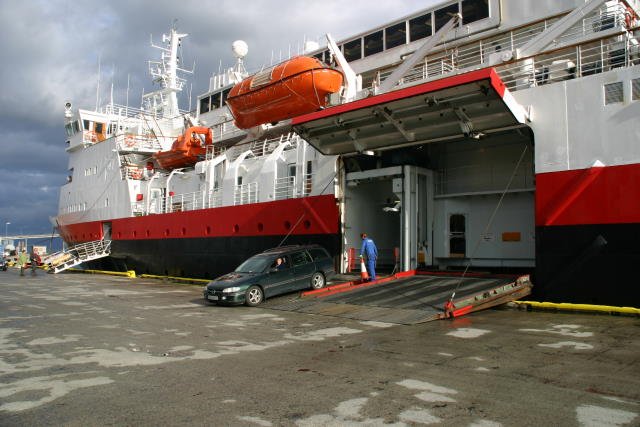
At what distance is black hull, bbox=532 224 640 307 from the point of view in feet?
31.5

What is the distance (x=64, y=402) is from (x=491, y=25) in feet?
50.9

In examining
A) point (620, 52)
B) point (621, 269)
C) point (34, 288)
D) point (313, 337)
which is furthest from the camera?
point (34, 288)

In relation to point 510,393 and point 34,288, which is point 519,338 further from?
point 34,288

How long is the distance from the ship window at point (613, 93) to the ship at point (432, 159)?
1.0 inches

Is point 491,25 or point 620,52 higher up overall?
point 491,25

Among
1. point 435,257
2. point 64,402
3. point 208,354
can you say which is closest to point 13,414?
point 64,402

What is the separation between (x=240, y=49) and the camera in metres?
27.6

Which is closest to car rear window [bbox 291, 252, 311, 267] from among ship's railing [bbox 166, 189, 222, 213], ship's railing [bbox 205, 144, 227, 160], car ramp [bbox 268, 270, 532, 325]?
car ramp [bbox 268, 270, 532, 325]

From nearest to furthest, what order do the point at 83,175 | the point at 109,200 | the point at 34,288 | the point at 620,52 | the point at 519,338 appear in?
the point at 519,338 < the point at 620,52 < the point at 34,288 < the point at 109,200 < the point at 83,175

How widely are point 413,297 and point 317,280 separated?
11.2ft

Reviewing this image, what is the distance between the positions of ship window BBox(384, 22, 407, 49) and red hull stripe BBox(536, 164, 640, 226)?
9141 mm

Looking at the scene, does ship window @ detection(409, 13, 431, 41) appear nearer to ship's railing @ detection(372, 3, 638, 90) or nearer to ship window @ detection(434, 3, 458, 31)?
ship window @ detection(434, 3, 458, 31)

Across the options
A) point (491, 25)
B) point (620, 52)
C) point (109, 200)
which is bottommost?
point (109, 200)

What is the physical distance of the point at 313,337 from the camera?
318 inches
